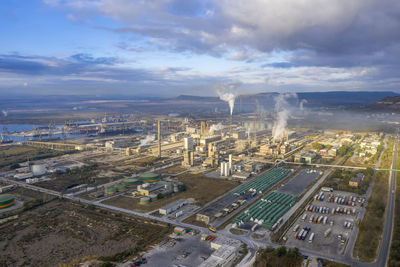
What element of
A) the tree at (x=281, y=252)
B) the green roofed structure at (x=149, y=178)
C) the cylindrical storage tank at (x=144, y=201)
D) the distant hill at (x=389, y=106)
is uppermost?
the distant hill at (x=389, y=106)

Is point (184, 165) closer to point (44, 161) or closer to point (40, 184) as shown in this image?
point (40, 184)

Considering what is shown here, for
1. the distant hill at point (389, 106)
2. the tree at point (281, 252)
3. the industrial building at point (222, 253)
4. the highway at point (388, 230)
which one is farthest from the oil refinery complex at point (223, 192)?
the distant hill at point (389, 106)

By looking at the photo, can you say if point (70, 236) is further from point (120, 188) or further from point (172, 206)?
point (120, 188)

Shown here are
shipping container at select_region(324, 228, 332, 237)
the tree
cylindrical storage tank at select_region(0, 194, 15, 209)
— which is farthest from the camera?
cylindrical storage tank at select_region(0, 194, 15, 209)

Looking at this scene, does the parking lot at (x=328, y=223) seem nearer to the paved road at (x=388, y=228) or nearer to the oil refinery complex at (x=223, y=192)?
the oil refinery complex at (x=223, y=192)

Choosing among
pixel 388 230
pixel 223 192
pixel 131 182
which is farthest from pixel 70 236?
pixel 388 230

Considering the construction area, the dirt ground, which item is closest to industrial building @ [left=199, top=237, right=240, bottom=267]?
the construction area

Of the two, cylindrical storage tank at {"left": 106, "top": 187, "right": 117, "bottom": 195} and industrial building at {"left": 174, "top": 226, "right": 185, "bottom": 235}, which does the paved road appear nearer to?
industrial building at {"left": 174, "top": 226, "right": 185, "bottom": 235}
